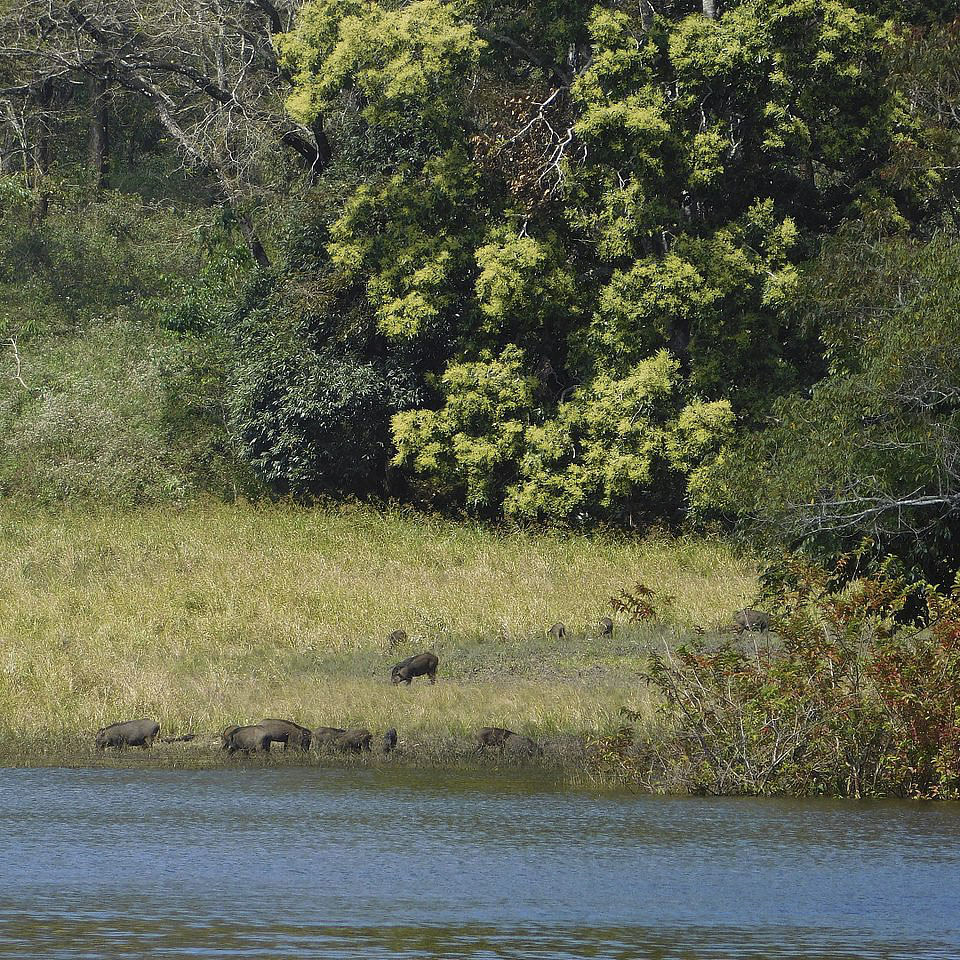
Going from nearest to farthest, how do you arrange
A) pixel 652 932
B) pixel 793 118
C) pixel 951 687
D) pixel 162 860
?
pixel 652 932 < pixel 162 860 < pixel 951 687 < pixel 793 118

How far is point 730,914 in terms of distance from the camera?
28.9 feet

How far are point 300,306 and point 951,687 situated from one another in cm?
2120

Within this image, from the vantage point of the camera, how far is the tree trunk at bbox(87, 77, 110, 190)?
50.1 metres

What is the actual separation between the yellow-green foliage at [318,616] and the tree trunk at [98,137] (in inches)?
843

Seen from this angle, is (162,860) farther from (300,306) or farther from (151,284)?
(151,284)

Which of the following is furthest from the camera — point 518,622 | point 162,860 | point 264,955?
point 518,622

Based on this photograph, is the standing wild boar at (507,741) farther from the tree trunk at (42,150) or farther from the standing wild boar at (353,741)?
the tree trunk at (42,150)

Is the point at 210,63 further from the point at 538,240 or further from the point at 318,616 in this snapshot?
the point at 318,616

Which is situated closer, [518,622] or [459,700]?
[459,700]

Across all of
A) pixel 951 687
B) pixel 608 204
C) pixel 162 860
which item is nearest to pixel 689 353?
pixel 608 204

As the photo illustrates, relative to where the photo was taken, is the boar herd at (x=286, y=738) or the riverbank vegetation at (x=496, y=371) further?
the riverbank vegetation at (x=496, y=371)

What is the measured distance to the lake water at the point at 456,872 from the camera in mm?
8156

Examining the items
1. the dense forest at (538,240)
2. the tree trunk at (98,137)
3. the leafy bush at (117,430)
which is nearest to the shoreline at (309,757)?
the dense forest at (538,240)

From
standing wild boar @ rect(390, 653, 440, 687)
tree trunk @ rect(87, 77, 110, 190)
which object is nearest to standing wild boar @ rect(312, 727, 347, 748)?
standing wild boar @ rect(390, 653, 440, 687)
